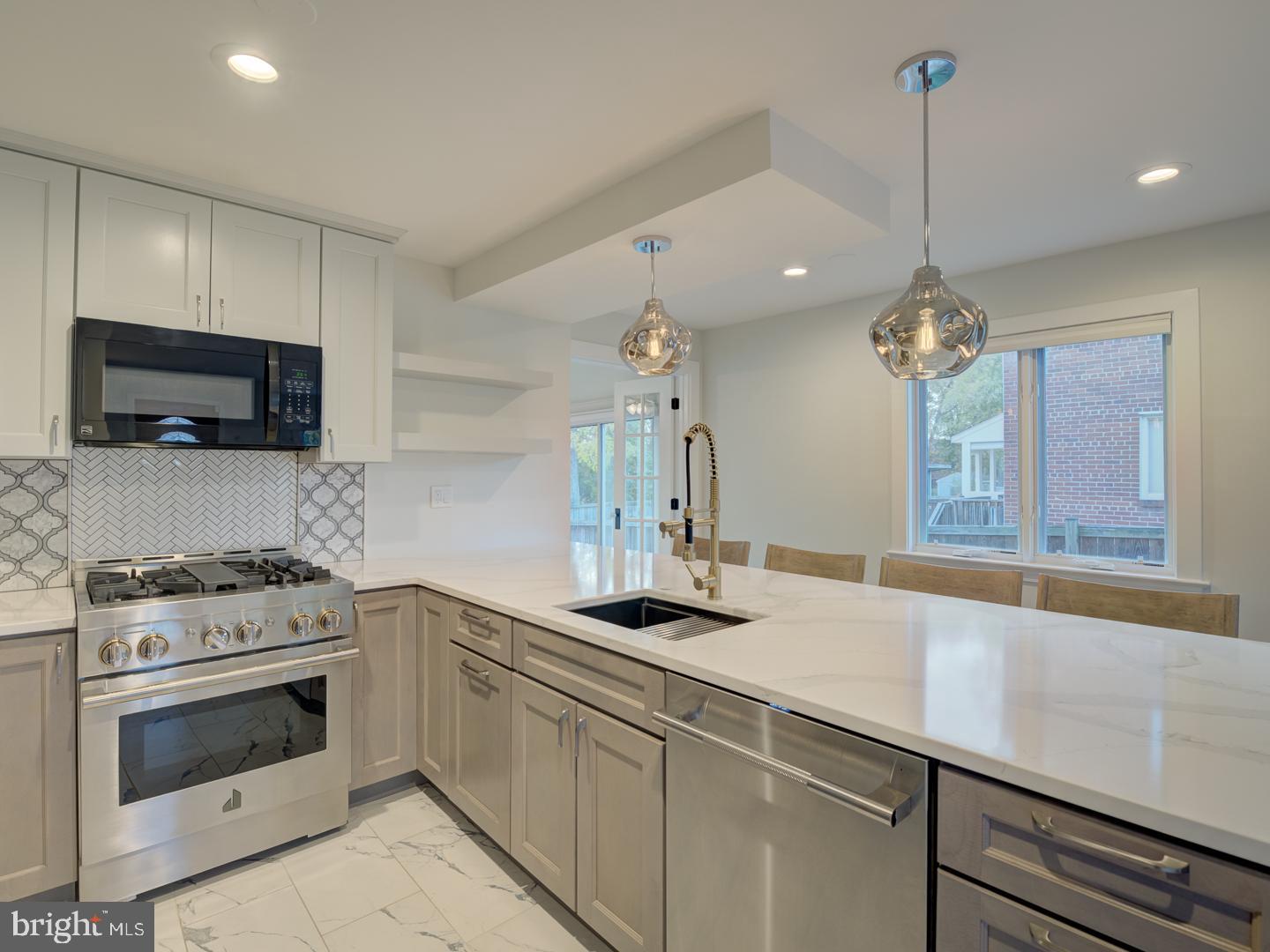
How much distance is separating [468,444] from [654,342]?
3.86 feet

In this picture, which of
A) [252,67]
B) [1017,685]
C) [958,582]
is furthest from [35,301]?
[958,582]

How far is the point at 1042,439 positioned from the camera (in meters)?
3.54

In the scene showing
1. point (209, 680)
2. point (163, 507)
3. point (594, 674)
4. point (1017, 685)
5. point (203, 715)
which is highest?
point (163, 507)

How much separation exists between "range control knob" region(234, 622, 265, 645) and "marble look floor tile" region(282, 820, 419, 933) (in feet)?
2.56

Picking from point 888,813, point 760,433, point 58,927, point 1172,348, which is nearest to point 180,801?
point 58,927

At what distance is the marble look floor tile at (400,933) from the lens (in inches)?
70.0

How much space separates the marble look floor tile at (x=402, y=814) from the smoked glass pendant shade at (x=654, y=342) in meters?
1.92

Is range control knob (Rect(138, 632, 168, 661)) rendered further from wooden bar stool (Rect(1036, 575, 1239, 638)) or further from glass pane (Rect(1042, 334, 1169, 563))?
glass pane (Rect(1042, 334, 1169, 563))

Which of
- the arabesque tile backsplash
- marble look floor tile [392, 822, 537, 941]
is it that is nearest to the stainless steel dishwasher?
marble look floor tile [392, 822, 537, 941]

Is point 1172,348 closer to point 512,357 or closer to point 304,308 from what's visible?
point 512,357

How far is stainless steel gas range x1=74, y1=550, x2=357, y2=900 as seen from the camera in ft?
6.11

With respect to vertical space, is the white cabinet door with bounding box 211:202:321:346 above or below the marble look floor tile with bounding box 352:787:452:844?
above

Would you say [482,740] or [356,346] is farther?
[356,346]

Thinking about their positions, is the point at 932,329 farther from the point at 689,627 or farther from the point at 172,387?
the point at 172,387
